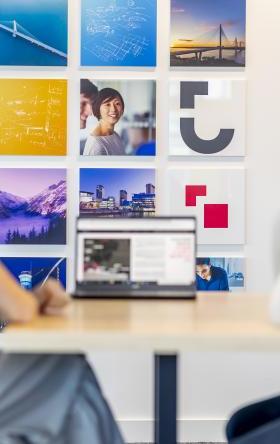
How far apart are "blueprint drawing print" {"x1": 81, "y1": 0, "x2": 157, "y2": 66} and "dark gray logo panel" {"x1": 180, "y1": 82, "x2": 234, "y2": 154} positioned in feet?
0.64

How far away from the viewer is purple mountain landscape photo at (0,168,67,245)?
2928mm

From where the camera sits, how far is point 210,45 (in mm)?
2924

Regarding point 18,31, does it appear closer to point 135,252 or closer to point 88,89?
point 88,89

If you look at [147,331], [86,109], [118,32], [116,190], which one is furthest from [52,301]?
[118,32]

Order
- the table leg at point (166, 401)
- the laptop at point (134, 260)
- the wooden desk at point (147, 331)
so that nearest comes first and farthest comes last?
1. the wooden desk at point (147, 331)
2. the table leg at point (166, 401)
3. the laptop at point (134, 260)

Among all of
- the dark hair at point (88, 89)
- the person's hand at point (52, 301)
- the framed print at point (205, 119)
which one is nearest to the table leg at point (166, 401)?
the person's hand at point (52, 301)

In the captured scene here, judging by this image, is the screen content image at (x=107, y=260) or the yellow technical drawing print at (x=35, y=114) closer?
the screen content image at (x=107, y=260)

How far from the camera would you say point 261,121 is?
2.98m

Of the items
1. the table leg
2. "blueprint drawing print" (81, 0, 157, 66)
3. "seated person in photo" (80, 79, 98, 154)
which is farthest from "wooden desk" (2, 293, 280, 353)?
"blueprint drawing print" (81, 0, 157, 66)

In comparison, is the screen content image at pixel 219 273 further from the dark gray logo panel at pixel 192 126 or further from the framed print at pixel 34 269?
the framed print at pixel 34 269

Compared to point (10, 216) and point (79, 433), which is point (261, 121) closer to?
point (10, 216)

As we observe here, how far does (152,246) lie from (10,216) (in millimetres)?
1394

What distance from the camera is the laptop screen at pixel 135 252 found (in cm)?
166

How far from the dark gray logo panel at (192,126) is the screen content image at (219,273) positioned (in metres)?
0.50
